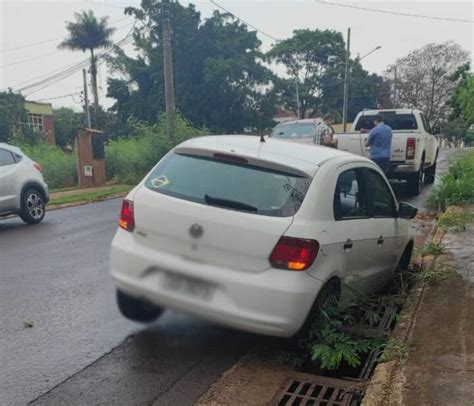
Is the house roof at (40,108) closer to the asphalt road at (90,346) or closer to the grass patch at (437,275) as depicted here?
the asphalt road at (90,346)

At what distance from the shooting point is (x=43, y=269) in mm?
6250

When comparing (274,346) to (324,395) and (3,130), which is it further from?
(3,130)

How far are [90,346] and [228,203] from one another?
5.29 ft

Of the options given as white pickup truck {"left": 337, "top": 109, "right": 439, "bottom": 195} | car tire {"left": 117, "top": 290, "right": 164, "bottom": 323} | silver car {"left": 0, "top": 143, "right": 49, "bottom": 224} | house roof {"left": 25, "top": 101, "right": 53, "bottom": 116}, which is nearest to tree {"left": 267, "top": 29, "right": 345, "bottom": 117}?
house roof {"left": 25, "top": 101, "right": 53, "bottom": 116}

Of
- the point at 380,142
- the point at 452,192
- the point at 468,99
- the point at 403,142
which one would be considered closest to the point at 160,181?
the point at 380,142

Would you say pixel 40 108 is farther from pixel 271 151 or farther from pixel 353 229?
pixel 353 229

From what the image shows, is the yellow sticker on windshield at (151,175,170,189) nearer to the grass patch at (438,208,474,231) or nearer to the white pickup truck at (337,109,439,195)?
the grass patch at (438,208,474,231)

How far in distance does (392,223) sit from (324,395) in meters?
2.13

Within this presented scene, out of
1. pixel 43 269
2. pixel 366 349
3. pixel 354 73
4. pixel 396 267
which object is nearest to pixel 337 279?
pixel 366 349

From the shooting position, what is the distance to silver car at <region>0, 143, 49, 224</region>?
29.8 feet

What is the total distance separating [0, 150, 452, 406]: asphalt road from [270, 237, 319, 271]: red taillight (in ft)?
3.05

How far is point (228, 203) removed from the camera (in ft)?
12.3

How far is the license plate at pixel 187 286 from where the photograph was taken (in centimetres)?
365

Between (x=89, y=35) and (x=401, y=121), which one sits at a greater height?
(x=89, y=35)
